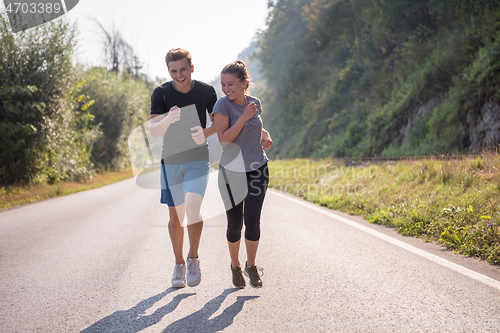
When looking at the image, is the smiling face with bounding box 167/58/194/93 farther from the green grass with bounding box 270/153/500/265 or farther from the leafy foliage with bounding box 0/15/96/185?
the leafy foliage with bounding box 0/15/96/185

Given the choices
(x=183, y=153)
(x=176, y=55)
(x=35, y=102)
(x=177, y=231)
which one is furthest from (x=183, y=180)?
(x=35, y=102)

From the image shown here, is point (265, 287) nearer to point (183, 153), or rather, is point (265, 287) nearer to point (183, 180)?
point (183, 180)

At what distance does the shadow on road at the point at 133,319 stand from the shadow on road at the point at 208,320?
21 cm

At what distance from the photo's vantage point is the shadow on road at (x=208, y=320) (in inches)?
116

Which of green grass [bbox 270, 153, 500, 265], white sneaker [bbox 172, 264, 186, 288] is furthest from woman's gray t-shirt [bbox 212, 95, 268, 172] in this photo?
green grass [bbox 270, 153, 500, 265]

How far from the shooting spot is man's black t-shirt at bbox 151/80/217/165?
3674mm

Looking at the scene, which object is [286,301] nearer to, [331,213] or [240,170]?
[240,170]

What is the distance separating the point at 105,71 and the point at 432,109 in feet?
86.3

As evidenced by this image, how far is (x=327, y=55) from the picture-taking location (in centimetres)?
3606

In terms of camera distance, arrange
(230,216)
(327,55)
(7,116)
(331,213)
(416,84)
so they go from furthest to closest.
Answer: (327,55), (416,84), (7,116), (331,213), (230,216)

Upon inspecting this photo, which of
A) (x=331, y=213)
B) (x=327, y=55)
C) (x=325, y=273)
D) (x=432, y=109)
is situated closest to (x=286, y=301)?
(x=325, y=273)

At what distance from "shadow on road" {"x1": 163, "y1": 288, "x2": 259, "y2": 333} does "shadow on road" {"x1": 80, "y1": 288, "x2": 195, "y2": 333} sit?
214 millimetres

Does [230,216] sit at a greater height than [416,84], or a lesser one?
lesser

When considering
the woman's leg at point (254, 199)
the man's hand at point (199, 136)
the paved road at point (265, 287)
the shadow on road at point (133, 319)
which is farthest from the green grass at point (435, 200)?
the shadow on road at point (133, 319)
